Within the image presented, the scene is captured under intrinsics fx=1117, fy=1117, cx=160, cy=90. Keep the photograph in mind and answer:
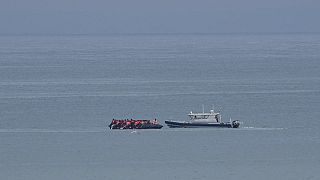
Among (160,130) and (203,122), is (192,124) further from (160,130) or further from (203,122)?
(160,130)

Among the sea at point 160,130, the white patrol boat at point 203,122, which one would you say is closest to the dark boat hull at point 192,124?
the white patrol boat at point 203,122

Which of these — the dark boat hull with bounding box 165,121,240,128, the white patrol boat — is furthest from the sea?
the white patrol boat

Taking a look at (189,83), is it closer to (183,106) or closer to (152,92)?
(152,92)

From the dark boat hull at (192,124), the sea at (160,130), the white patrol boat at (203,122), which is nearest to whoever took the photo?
the sea at (160,130)

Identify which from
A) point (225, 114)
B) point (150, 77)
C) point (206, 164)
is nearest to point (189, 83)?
point (150, 77)

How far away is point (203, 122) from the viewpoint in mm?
69000

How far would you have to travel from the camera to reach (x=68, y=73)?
128 metres

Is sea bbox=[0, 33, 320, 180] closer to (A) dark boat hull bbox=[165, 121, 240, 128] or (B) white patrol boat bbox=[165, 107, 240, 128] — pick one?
(A) dark boat hull bbox=[165, 121, 240, 128]

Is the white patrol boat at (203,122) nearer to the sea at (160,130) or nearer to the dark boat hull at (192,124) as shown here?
the dark boat hull at (192,124)

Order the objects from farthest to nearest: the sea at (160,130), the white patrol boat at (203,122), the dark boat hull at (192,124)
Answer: the dark boat hull at (192,124), the white patrol boat at (203,122), the sea at (160,130)

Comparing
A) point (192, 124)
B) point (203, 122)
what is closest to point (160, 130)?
point (192, 124)

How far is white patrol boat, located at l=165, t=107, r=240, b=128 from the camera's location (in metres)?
67.6

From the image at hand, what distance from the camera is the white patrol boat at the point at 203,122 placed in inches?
2660

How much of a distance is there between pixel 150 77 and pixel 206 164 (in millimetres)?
68829
